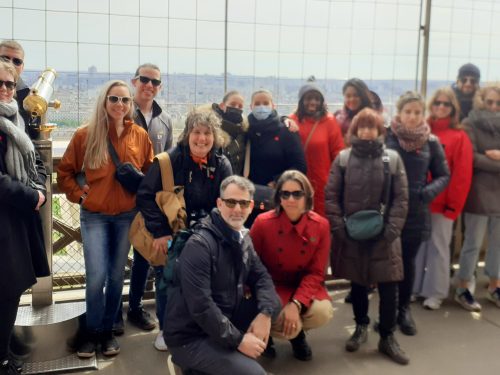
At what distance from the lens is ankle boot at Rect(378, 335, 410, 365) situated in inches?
135

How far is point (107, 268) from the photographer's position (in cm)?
336

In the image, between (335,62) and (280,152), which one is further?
(335,62)

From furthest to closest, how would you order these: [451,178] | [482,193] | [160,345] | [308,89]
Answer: [482,193]
[451,178]
[308,89]
[160,345]

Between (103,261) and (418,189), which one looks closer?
(103,261)

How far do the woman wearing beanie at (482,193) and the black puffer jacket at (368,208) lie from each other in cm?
104

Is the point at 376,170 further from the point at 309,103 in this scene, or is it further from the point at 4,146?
the point at 4,146

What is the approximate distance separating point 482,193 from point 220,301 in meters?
2.38

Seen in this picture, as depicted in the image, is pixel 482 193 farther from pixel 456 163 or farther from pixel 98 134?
pixel 98 134

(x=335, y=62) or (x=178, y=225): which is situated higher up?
(x=335, y=62)

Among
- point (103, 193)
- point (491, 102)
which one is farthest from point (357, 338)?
point (491, 102)

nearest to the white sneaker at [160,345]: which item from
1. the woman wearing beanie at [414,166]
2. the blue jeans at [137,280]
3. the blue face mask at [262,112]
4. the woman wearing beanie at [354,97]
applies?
the blue jeans at [137,280]

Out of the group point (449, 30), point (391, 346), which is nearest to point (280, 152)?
point (391, 346)

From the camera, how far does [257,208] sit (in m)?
3.78

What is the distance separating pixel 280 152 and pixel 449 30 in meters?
2.01
